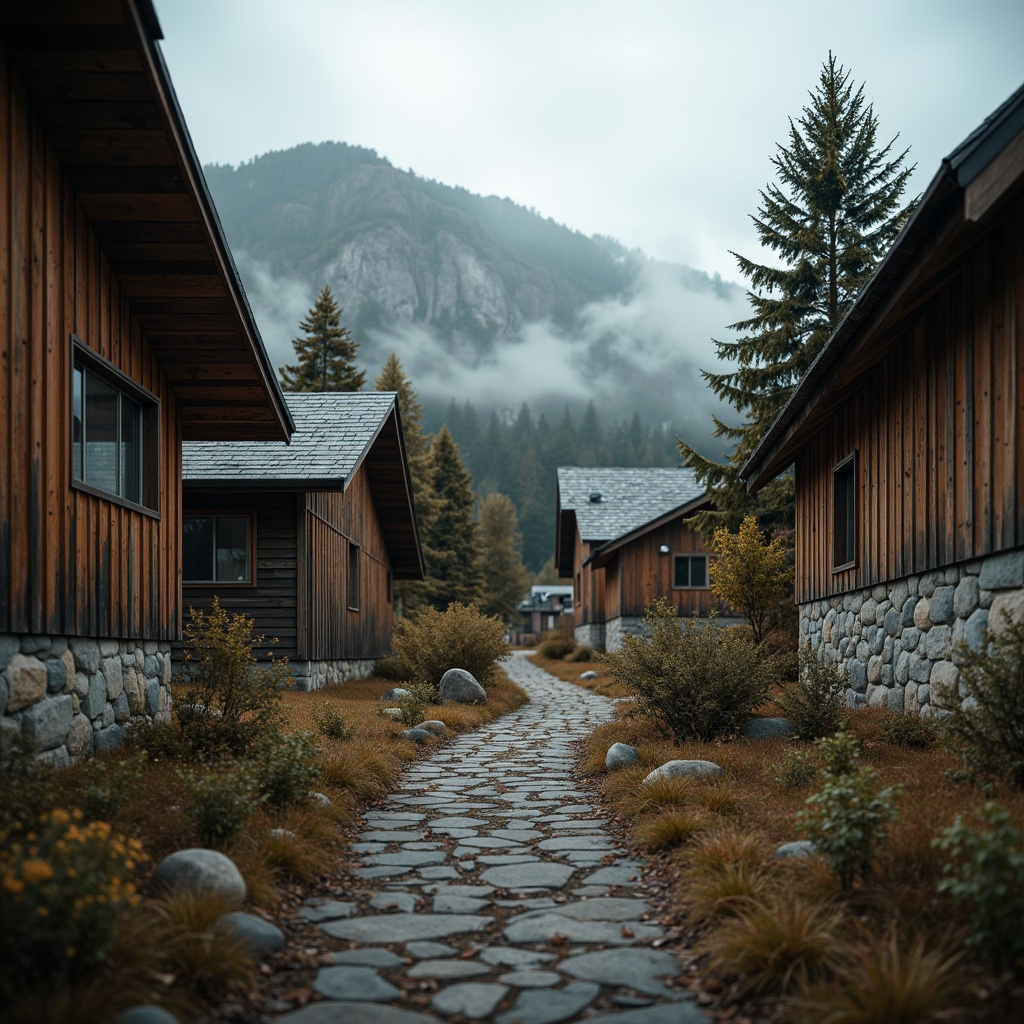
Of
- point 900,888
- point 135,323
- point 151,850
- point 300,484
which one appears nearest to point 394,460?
point 300,484

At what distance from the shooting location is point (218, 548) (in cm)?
1457

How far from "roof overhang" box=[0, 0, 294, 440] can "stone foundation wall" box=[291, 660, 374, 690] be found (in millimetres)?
5675

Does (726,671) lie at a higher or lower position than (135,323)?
lower

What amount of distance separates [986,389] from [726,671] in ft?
10.8

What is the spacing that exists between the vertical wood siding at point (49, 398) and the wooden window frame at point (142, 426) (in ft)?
0.22

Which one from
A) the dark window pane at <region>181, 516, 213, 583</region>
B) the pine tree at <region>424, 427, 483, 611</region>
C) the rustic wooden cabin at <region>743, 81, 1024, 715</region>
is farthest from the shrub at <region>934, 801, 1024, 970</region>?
the pine tree at <region>424, 427, 483, 611</region>

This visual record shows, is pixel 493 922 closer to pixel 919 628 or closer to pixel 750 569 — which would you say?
pixel 919 628

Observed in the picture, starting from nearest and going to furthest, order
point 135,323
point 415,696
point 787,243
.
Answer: point 135,323 < point 415,696 < point 787,243

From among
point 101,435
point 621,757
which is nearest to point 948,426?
point 621,757

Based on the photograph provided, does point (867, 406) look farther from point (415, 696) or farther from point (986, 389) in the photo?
point (415, 696)

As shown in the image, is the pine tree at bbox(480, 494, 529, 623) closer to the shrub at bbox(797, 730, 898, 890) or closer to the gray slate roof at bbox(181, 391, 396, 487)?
the gray slate roof at bbox(181, 391, 396, 487)

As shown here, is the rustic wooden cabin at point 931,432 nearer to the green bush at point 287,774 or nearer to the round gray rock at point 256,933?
the green bush at point 287,774

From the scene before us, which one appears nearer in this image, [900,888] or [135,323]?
[900,888]

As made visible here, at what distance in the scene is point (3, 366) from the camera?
18.3 ft
